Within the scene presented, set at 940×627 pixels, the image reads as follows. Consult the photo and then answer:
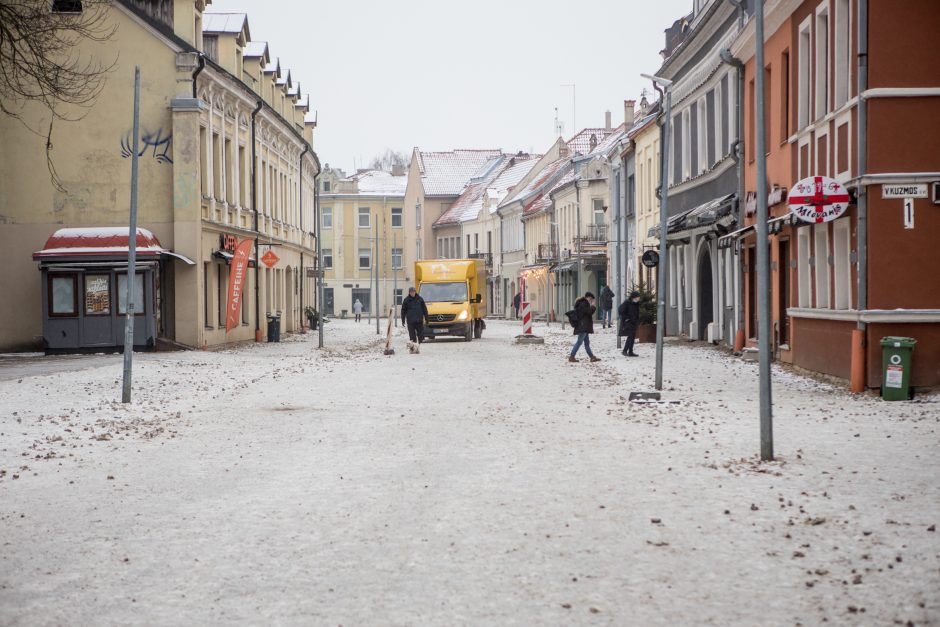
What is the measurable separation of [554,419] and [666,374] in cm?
814

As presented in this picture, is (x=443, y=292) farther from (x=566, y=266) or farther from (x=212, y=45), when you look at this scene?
(x=566, y=266)

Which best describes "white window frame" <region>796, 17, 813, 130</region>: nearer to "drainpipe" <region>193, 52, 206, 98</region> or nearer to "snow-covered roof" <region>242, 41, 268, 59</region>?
"drainpipe" <region>193, 52, 206, 98</region>

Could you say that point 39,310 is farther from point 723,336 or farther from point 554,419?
point 554,419

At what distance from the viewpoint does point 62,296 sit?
102ft

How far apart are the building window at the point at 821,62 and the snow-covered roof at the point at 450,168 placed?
8393 cm

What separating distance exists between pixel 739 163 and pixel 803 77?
661cm

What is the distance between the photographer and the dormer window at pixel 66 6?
31.6 metres

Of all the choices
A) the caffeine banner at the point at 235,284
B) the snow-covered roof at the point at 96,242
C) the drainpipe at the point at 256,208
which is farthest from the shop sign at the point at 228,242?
the drainpipe at the point at 256,208

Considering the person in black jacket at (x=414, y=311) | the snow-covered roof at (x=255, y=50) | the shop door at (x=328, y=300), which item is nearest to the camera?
the person in black jacket at (x=414, y=311)

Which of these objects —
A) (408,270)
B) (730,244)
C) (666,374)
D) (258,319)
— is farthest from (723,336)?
(408,270)

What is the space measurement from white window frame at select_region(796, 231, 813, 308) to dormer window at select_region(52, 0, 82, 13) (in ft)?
64.5

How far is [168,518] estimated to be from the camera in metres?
8.49

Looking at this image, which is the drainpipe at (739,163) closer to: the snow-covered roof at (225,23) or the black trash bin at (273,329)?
the snow-covered roof at (225,23)

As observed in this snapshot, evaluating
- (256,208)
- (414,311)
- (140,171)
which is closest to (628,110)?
(256,208)
